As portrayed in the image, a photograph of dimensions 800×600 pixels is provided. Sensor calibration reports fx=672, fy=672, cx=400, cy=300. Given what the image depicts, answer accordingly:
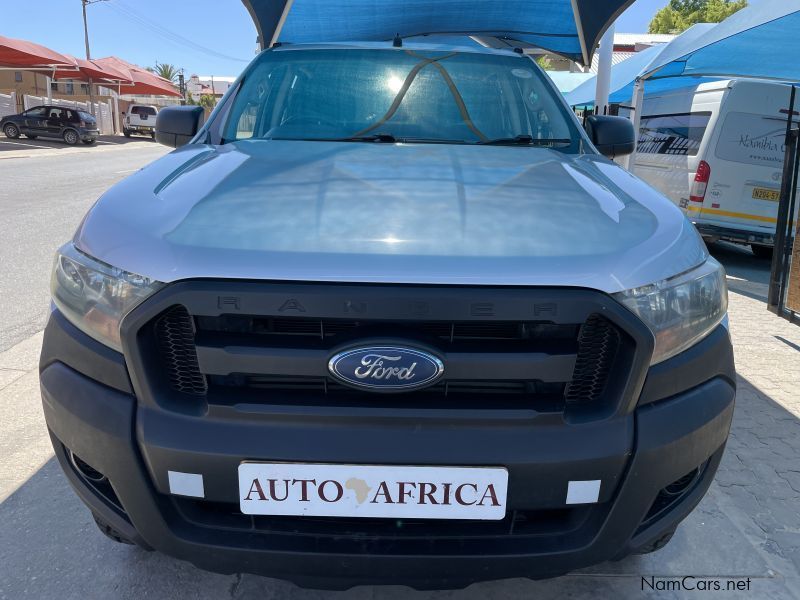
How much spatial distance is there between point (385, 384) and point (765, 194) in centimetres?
806

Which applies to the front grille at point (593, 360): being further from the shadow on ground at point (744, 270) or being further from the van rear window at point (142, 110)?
the van rear window at point (142, 110)

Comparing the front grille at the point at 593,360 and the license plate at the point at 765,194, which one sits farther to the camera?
the license plate at the point at 765,194

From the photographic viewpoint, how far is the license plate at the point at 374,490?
1.48 metres

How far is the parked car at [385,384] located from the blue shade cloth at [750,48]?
274 inches

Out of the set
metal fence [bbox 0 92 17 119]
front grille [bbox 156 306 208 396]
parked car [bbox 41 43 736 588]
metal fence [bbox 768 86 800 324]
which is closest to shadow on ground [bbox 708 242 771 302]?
metal fence [bbox 768 86 800 324]

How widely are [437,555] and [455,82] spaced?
213cm

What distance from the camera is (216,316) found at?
58.4 inches

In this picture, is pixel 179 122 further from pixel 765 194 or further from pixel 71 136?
pixel 71 136

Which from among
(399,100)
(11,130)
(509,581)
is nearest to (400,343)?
(509,581)

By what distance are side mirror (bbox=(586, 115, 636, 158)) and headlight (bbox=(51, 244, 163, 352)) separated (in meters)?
2.30

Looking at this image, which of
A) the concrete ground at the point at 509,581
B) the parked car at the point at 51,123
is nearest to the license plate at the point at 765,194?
the concrete ground at the point at 509,581

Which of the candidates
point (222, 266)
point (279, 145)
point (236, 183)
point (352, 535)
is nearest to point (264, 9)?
point (279, 145)

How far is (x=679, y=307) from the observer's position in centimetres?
159

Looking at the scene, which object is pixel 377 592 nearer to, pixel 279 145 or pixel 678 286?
pixel 678 286
